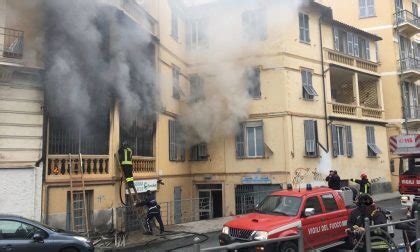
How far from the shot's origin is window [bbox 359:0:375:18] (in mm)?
25656

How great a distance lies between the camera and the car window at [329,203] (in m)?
9.22

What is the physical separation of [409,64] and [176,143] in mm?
17533

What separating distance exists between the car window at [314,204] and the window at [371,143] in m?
14.1

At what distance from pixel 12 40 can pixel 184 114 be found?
337 inches

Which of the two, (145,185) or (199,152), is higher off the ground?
(199,152)

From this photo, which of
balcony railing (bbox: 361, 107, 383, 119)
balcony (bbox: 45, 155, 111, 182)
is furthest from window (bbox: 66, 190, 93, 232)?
balcony railing (bbox: 361, 107, 383, 119)

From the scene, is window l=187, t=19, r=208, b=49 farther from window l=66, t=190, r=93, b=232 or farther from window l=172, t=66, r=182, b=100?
window l=66, t=190, r=93, b=232

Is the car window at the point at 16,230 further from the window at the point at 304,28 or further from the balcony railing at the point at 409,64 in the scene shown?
the balcony railing at the point at 409,64

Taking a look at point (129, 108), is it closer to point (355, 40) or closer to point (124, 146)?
point (124, 146)

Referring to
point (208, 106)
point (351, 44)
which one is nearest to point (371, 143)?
point (351, 44)

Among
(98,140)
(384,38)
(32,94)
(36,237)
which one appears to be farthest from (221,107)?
(384,38)

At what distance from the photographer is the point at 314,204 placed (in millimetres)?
8930

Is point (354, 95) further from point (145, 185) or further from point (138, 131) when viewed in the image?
point (145, 185)

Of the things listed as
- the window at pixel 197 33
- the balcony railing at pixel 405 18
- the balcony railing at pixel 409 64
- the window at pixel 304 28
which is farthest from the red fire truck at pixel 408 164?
the balcony railing at pixel 405 18
